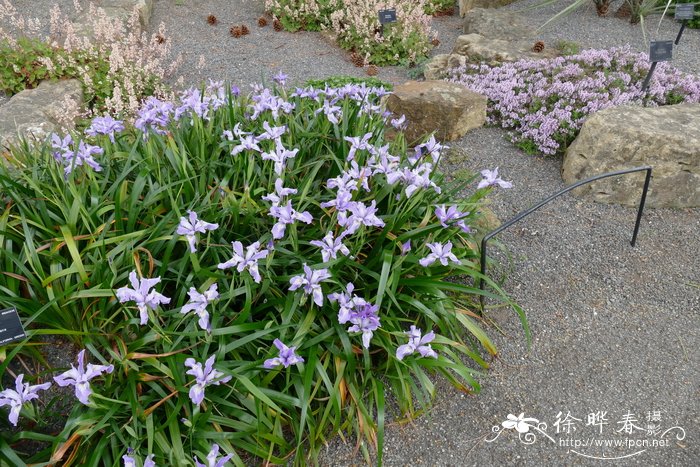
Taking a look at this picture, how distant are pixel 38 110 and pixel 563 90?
14.5 ft

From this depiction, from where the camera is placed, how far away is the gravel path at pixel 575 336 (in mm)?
2273

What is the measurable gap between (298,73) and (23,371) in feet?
14.6

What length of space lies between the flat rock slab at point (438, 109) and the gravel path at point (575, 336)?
0.48 ft

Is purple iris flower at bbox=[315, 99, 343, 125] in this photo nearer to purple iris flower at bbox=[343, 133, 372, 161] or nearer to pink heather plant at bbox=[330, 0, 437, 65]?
purple iris flower at bbox=[343, 133, 372, 161]

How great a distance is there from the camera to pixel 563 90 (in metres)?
4.27

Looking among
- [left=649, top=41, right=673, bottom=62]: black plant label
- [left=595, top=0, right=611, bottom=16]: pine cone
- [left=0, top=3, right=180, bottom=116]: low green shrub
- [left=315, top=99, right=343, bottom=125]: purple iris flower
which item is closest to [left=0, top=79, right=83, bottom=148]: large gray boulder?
[left=0, top=3, right=180, bottom=116]: low green shrub

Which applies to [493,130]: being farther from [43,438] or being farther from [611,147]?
[43,438]

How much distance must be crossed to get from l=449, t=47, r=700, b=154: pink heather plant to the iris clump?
1594mm

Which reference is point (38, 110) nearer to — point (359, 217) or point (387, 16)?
point (387, 16)

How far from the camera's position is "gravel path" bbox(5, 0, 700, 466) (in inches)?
89.5

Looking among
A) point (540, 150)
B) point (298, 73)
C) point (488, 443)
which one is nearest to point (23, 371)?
point (488, 443)

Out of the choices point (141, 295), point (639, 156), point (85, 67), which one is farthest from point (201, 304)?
point (85, 67)

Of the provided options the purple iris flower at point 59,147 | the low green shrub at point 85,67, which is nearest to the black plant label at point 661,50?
the purple iris flower at point 59,147

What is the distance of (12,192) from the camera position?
243cm
